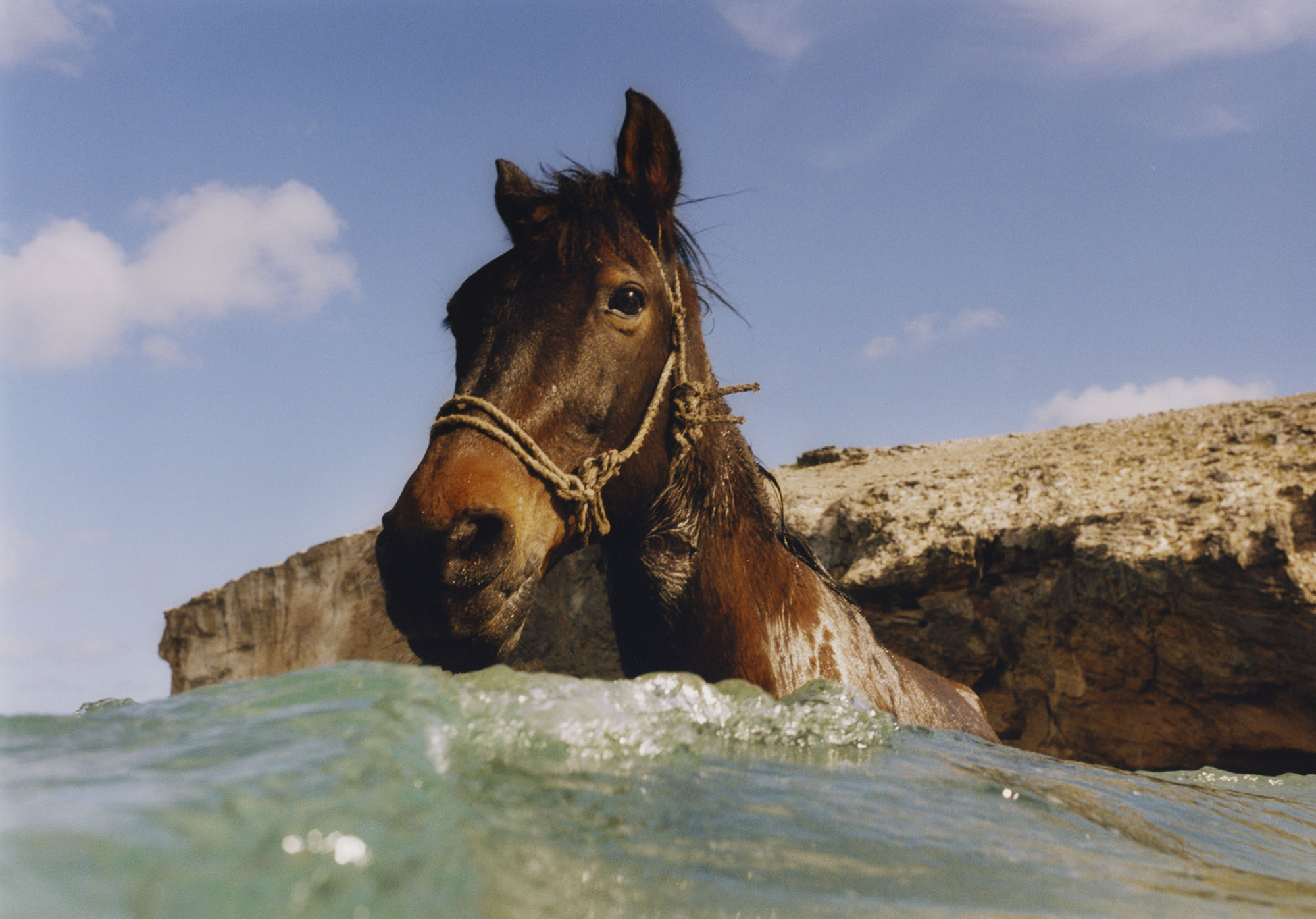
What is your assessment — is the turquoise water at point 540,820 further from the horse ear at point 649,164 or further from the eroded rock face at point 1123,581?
the eroded rock face at point 1123,581

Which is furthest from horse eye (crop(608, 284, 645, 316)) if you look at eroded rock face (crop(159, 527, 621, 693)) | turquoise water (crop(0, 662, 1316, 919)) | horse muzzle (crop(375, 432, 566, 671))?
eroded rock face (crop(159, 527, 621, 693))

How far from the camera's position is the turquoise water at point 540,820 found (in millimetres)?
743

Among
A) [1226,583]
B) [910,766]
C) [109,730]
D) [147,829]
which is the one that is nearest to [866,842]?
[910,766]

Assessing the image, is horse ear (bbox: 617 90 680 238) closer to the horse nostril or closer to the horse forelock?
A: the horse forelock

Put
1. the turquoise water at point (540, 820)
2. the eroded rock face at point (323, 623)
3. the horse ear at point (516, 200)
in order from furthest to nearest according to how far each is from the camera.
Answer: the eroded rock face at point (323, 623), the horse ear at point (516, 200), the turquoise water at point (540, 820)

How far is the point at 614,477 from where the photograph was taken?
2.35m

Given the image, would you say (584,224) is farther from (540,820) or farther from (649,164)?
(540,820)

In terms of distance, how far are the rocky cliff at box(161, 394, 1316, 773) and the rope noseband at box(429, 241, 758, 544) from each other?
34.8 inches

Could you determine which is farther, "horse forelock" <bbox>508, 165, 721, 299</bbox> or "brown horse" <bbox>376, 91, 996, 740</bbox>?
"horse forelock" <bbox>508, 165, 721, 299</bbox>

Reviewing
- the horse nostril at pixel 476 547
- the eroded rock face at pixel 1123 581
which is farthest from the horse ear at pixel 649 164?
the eroded rock face at pixel 1123 581

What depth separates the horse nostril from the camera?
1906mm

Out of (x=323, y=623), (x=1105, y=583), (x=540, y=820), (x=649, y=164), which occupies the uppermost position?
(x=649, y=164)

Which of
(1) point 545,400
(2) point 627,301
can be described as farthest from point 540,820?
(2) point 627,301

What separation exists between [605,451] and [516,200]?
85 centimetres
